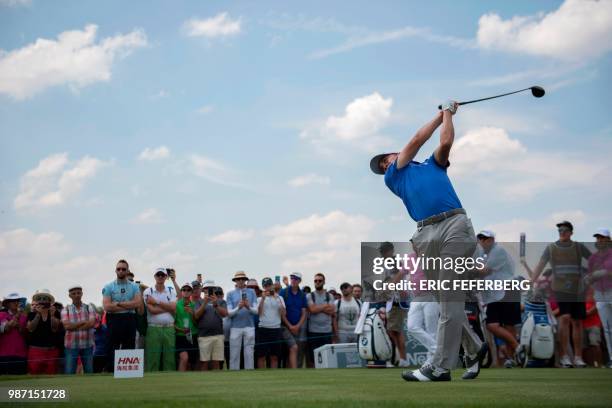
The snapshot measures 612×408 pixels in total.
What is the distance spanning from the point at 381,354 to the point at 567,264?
393 centimetres

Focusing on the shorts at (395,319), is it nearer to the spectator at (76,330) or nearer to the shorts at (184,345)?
the shorts at (184,345)

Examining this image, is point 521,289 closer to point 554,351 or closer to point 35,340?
point 554,351

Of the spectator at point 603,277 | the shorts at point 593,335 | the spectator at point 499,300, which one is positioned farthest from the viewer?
the shorts at point 593,335

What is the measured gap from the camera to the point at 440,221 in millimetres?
8859

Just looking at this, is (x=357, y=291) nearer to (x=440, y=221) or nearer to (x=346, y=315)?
(x=346, y=315)

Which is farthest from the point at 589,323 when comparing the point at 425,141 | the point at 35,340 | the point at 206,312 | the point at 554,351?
the point at 35,340

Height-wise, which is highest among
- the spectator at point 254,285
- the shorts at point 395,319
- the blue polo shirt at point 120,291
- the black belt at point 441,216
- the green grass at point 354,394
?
the black belt at point 441,216

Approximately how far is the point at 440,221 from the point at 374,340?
25.4ft

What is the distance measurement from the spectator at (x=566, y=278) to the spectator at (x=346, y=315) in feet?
17.5

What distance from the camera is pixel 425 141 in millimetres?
8789

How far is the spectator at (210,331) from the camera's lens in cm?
1819

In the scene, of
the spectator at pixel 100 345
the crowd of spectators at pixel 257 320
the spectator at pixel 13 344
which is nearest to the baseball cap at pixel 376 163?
the crowd of spectators at pixel 257 320

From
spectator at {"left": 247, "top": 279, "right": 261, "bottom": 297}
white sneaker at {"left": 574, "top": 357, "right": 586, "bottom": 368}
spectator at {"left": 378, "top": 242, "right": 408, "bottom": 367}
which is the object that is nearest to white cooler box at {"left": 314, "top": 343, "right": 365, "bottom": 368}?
spectator at {"left": 378, "top": 242, "right": 408, "bottom": 367}

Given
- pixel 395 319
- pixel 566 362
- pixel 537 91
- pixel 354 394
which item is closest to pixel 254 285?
pixel 395 319
